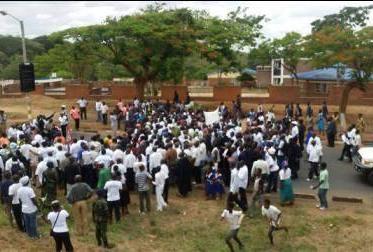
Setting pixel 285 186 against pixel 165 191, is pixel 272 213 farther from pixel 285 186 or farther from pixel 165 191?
pixel 165 191

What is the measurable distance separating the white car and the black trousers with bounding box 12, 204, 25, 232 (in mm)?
10087

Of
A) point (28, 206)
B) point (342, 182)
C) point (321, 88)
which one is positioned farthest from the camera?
point (321, 88)

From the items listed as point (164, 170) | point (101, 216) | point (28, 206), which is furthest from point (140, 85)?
point (101, 216)

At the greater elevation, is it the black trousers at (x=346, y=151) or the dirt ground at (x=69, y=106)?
the dirt ground at (x=69, y=106)

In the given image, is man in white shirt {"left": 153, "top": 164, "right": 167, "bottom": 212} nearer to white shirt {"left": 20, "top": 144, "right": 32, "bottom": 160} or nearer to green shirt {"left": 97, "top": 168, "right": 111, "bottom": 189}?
green shirt {"left": 97, "top": 168, "right": 111, "bottom": 189}

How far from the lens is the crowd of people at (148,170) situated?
11.7 metres

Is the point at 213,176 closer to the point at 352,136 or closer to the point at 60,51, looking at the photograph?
the point at 352,136

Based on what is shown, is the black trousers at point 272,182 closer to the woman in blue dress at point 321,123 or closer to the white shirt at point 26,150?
the white shirt at point 26,150

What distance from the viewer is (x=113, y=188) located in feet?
40.3

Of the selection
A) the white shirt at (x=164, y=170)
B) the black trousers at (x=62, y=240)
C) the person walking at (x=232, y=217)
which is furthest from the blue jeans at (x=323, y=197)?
the black trousers at (x=62, y=240)

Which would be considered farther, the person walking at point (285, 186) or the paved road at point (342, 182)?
the paved road at point (342, 182)

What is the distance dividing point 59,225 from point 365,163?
983cm

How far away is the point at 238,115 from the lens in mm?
25562

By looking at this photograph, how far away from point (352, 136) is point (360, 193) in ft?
10.9
